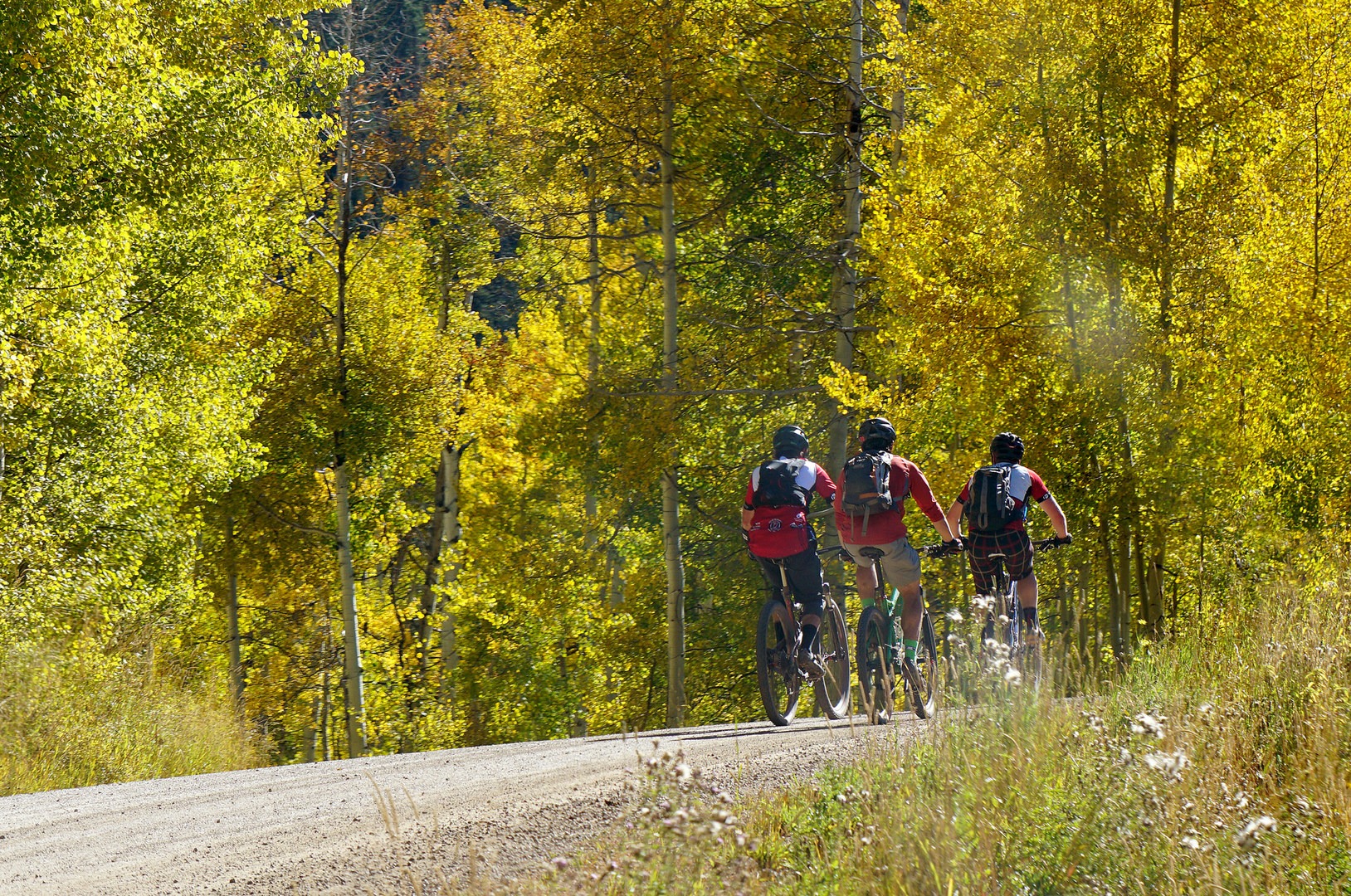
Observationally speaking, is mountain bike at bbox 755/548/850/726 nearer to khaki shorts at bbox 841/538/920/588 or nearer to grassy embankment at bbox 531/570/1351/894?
khaki shorts at bbox 841/538/920/588

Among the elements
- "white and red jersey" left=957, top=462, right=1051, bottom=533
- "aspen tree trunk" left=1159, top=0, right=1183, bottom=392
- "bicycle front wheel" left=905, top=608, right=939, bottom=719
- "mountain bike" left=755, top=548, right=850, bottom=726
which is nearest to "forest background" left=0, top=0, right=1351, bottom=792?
"aspen tree trunk" left=1159, top=0, right=1183, bottom=392

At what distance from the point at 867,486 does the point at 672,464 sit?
9466mm

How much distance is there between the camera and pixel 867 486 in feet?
29.5

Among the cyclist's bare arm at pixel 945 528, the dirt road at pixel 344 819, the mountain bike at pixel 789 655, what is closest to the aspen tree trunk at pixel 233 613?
the mountain bike at pixel 789 655

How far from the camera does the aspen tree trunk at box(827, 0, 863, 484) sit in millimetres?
16688

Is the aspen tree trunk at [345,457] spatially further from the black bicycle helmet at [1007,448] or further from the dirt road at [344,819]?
the black bicycle helmet at [1007,448]

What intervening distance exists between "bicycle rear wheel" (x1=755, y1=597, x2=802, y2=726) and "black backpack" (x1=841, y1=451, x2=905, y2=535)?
0.85 m

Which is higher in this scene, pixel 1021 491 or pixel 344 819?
pixel 1021 491

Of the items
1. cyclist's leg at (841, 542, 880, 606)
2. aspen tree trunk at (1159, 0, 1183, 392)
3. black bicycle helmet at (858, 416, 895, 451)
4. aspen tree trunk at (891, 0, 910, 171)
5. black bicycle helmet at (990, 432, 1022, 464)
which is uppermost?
aspen tree trunk at (891, 0, 910, 171)

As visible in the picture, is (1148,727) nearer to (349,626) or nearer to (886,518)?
(886,518)

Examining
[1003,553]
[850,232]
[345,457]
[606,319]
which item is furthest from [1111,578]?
[606,319]

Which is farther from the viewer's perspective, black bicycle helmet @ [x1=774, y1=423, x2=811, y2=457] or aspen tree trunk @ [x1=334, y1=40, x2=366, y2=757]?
aspen tree trunk @ [x1=334, y1=40, x2=366, y2=757]

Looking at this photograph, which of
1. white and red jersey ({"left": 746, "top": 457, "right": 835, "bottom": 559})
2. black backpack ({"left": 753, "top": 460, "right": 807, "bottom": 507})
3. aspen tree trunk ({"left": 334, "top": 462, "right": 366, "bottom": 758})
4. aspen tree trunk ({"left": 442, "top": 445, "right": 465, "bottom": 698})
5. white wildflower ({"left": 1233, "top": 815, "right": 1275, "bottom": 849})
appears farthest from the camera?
aspen tree trunk ({"left": 442, "top": 445, "right": 465, "bottom": 698})

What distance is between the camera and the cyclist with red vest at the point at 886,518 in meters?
9.00
